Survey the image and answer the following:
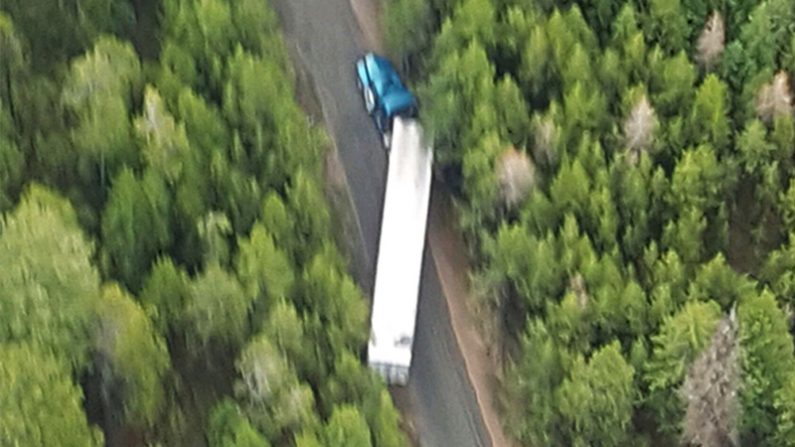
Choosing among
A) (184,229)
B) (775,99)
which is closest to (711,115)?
(775,99)

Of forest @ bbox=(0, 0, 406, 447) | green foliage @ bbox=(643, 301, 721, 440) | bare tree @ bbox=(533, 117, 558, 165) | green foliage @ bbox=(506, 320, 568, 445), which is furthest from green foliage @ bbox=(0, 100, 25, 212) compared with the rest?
green foliage @ bbox=(643, 301, 721, 440)

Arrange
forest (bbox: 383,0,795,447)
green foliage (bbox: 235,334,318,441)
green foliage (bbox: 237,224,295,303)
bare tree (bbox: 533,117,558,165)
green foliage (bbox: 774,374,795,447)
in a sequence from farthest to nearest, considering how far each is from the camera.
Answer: bare tree (bbox: 533,117,558,165)
forest (bbox: 383,0,795,447)
green foliage (bbox: 774,374,795,447)
green foliage (bbox: 237,224,295,303)
green foliage (bbox: 235,334,318,441)

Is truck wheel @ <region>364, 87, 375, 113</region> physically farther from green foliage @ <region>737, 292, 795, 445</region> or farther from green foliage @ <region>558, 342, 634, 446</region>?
green foliage @ <region>737, 292, 795, 445</region>

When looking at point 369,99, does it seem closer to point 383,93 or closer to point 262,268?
point 383,93

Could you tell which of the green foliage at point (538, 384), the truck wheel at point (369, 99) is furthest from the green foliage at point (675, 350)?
the truck wheel at point (369, 99)

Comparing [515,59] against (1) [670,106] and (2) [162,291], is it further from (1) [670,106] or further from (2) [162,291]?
(2) [162,291]

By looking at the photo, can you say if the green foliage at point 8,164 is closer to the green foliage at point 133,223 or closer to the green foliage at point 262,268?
the green foliage at point 133,223

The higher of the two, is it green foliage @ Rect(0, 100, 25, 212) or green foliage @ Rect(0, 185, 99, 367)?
green foliage @ Rect(0, 100, 25, 212)
